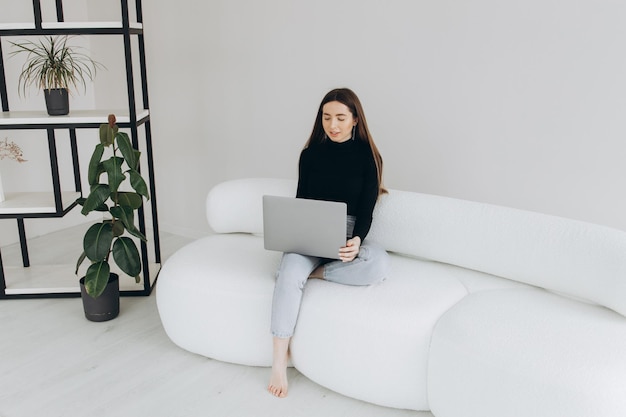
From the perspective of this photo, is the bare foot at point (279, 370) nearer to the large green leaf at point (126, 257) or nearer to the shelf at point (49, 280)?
the large green leaf at point (126, 257)

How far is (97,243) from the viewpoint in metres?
2.47

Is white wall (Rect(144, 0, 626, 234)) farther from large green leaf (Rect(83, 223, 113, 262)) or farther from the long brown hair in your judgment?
large green leaf (Rect(83, 223, 113, 262))

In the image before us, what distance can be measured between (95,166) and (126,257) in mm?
425

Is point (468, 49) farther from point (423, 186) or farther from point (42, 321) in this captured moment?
point (42, 321)

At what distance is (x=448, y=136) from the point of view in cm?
267

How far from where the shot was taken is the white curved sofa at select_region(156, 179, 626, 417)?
162cm

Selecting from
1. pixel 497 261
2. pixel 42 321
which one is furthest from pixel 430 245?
pixel 42 321

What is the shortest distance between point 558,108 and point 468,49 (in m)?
0.47

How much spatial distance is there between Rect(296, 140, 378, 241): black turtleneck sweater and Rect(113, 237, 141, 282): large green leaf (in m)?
0.87

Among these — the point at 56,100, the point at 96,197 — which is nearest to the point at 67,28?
the point at 56,100

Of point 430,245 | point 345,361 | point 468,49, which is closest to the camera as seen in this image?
point 345,361

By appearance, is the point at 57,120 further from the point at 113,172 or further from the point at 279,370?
the point at 279,370

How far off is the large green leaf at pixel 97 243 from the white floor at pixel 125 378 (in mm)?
346

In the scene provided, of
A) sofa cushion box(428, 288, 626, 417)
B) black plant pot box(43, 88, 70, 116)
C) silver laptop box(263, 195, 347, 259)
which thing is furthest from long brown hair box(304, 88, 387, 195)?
black plant pot box(43, 88, 70, 116)
